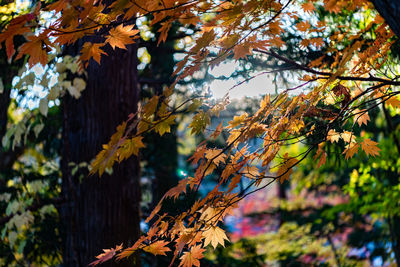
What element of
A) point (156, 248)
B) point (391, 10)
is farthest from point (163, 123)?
point (391, 10)

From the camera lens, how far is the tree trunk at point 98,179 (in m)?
3.15

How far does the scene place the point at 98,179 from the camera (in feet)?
10.4

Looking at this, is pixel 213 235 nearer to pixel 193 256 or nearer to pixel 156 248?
pixel 193 256

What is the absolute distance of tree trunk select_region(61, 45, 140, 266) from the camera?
124 inches

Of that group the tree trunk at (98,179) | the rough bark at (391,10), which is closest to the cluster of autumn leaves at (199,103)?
the rough bark at (391,10)

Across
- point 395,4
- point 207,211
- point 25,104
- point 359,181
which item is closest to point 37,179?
point 25,104

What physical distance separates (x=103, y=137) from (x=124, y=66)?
0.67m

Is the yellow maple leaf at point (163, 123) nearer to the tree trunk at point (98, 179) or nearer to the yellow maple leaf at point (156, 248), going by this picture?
the yellow maple leaf at point (156, 248)

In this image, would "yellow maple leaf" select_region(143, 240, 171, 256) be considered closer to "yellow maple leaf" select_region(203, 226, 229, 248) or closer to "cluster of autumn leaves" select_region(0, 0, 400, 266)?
"cluster of autumn leaves" select_region(0, 0, 400, 266)

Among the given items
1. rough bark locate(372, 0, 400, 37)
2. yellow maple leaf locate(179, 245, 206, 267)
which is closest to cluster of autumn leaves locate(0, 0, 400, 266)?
yellow maple leaf locate(179, 245, 206, 267)

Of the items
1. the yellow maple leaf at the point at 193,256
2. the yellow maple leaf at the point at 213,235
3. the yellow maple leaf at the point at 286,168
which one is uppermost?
the yellow maple leaf at the point at 286,168

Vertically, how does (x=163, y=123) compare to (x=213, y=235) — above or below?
above

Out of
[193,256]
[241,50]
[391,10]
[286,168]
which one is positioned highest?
[241,50]

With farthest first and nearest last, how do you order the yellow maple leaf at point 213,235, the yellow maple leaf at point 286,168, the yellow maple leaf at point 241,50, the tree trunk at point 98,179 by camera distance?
the tree trunk at point 98,179, the yellow maple leaf at point 286,168, the yellow maple leaf at point 213,235, the yellow maple leaf at point 241,50
